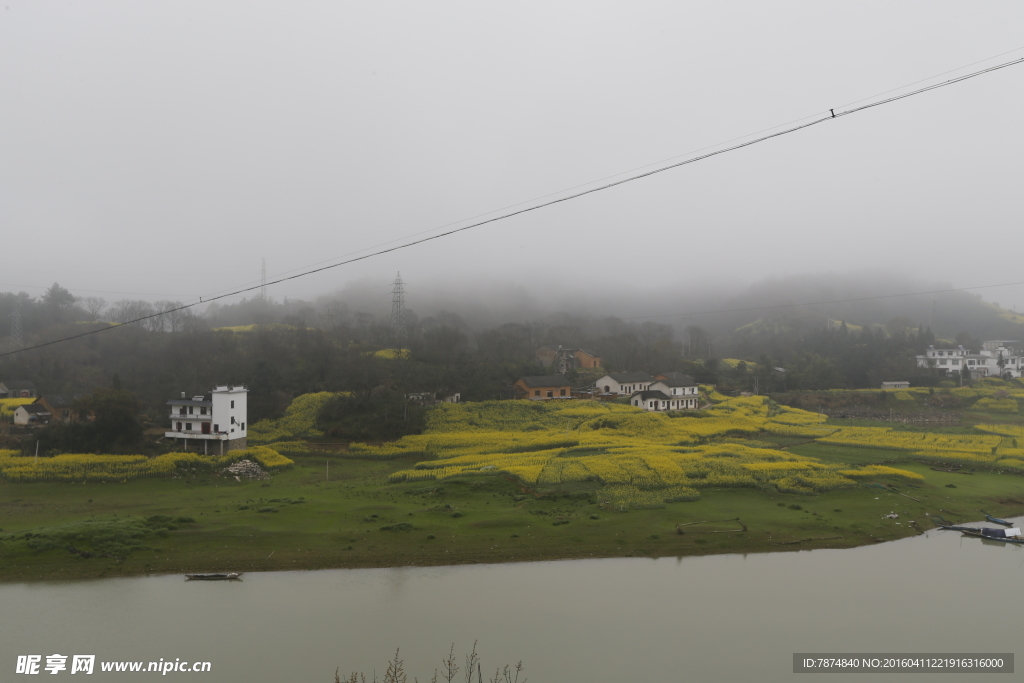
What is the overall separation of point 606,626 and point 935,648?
791 cm

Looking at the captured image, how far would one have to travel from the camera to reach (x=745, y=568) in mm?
19156

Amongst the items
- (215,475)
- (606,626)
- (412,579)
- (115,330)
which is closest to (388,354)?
(115,330)

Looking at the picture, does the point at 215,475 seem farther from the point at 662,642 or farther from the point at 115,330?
the point at 115,330

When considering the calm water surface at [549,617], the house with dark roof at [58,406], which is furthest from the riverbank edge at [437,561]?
the house with dark roof at [58,406]

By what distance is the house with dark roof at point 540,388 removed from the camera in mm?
61688

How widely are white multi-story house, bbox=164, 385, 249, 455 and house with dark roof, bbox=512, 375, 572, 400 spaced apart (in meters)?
31.1

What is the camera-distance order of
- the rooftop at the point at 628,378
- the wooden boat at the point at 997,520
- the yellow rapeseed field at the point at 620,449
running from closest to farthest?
1. the wooden boat at the point at 997,520
2. the yellow rapeseed field at the point at 620,449
3. the rooftop at the point at 628,378

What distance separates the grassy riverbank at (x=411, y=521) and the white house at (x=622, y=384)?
35.9 metres

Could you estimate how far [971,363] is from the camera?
285 ft

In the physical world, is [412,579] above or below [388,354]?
below

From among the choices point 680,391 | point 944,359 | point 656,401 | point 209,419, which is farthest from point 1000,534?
point 944,359

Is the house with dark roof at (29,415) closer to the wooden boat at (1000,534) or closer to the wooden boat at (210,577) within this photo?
the wooden boat at (210,577)

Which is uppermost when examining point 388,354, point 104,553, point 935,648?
point 388,354

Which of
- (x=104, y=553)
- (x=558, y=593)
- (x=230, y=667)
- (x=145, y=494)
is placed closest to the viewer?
(x=230, y=667)
